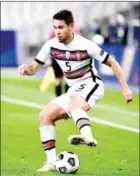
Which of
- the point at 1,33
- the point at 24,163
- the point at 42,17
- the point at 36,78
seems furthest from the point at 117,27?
the point at 24,163

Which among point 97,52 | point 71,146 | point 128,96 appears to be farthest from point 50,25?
point 128,96

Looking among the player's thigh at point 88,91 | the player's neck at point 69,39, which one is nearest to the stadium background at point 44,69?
the player's thigh at point 88,91

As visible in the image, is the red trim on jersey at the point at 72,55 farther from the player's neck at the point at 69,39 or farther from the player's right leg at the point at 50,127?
the player's right leg at the point at 50,127

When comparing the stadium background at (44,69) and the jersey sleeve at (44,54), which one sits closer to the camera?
the jersey sleeve at (44,54)

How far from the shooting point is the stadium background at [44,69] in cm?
1243

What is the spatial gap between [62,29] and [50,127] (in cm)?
124

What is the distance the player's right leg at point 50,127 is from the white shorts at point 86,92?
0.10m

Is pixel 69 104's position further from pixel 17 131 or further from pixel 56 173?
pixel 17 131

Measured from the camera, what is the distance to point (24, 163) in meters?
9.47

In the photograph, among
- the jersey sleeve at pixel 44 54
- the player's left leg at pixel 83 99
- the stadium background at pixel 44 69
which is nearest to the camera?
the player's left leg at pixel 83 99

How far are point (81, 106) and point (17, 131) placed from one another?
4.51 meters

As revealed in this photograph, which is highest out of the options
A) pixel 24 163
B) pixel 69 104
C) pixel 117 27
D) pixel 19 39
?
pixel 69 104

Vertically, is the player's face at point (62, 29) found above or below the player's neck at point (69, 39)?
above

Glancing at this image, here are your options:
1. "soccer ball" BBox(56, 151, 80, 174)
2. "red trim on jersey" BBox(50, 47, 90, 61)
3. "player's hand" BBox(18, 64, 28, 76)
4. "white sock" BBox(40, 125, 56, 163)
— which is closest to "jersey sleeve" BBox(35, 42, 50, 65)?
"red trim on jersey" BBox(50, 47, 90, 61)
